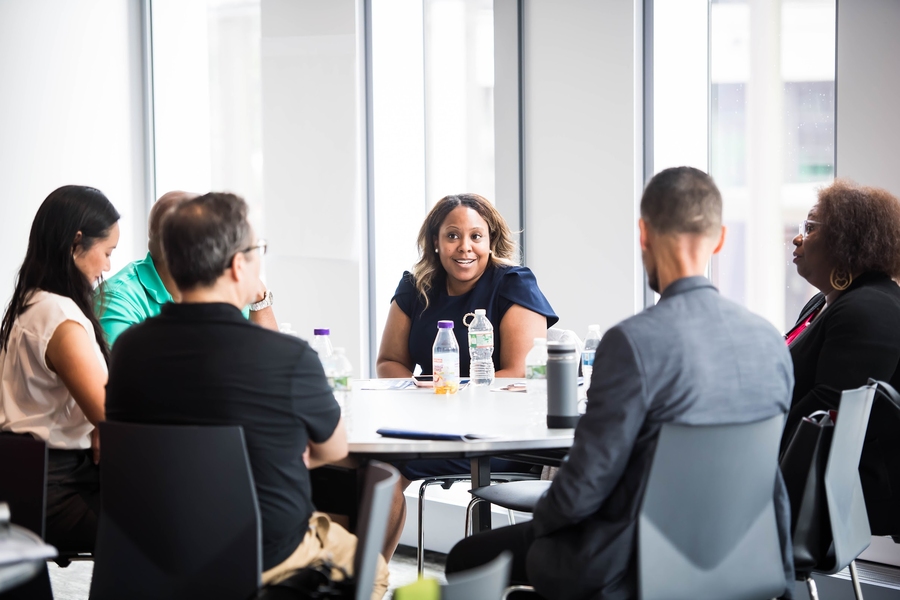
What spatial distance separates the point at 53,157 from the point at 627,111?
3712 millimetres

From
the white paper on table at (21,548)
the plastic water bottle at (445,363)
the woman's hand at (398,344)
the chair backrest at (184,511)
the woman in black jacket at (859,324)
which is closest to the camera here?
the white paper on table at (21,548)

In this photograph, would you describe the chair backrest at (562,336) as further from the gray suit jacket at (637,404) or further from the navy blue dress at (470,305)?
the gray suit jacket at (637,404)

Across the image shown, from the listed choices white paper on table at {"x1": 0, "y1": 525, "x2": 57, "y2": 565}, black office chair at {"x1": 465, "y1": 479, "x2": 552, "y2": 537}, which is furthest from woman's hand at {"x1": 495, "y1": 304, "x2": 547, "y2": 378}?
white paper on table at {"x1": 0, "y1": 525, "x2": 57, "y2": 565}

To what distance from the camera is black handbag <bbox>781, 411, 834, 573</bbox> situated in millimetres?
2170

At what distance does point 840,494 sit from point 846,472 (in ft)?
0.19

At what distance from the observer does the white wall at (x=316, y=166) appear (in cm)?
504

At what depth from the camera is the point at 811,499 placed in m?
2.18

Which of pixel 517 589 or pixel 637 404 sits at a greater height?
pixel 637 404

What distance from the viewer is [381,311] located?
16.7ft

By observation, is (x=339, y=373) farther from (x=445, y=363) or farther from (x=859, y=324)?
(x=859, y=324)

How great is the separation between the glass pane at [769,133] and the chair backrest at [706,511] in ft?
7.45

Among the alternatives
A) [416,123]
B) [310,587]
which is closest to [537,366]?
[310,587]

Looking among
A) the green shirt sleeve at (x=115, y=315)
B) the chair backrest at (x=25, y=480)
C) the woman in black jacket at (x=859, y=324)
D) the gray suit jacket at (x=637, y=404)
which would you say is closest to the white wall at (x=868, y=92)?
the woman in black jacket at (x=859, y=324)

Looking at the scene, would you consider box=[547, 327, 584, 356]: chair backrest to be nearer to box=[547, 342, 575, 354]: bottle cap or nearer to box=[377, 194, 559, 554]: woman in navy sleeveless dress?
box=[377, 194, 559, 554]: woman in navy sleeveless dress
